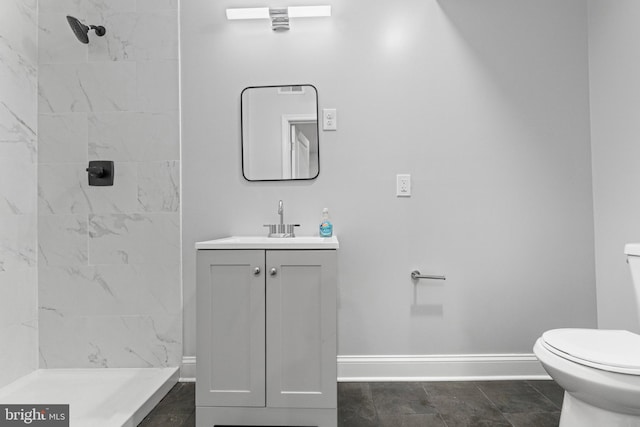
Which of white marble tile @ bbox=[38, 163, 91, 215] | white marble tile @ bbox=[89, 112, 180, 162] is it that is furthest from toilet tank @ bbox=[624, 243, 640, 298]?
white marble tile @ bbox=[38, 163, 91, 215]

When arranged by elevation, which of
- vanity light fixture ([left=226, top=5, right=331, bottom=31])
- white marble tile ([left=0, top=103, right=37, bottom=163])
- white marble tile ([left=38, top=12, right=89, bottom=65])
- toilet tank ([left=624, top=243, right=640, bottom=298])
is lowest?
toilet tank ([left=624, top=243, right=640, bottom=298])

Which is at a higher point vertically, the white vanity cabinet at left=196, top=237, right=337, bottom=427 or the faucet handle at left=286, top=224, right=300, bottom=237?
the faucet handle at left=286, top=224, right=300, bottom=237

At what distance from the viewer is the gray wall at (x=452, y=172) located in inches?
79.9

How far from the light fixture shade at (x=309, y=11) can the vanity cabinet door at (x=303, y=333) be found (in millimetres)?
1363

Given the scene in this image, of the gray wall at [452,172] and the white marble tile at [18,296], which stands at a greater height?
the gray wall at [452,172]

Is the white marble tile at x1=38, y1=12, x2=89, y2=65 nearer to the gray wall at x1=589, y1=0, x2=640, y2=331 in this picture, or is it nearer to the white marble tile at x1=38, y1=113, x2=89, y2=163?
the white marble tile at x1=38, y1=113, x2=89, y2=163

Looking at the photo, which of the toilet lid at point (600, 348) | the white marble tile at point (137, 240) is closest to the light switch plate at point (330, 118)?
the white marble tile at point (137, 240)

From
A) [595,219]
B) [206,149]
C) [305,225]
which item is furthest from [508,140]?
[206,149]

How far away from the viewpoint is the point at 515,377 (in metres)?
2.00

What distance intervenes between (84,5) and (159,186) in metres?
1.12

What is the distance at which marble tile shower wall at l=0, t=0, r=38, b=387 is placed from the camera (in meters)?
1.88

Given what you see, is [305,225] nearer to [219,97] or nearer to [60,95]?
[219,97]

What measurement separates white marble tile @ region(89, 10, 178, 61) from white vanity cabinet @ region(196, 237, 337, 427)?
4.28 ft

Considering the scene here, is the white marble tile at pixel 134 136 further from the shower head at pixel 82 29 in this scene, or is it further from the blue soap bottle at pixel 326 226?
the blue soap bottle at pixel 326 226
